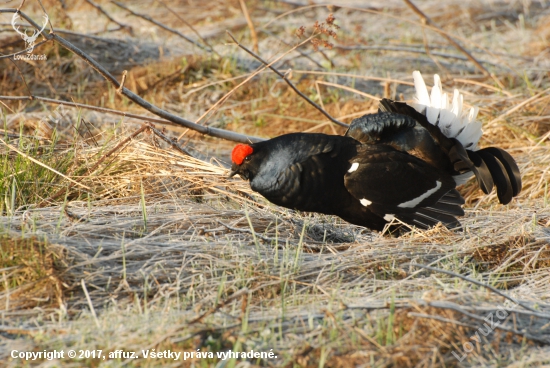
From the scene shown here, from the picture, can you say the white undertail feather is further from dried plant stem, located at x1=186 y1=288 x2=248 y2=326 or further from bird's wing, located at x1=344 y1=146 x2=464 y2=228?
dried plant stem, located at x1=186 y1=288 x2=248 y2=326

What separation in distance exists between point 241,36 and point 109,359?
6637 millimetres

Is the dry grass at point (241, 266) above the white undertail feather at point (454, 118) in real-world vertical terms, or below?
below

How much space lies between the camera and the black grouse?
3.68 meters

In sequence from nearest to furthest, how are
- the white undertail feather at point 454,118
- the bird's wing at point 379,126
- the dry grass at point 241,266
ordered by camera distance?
the dry grass at point 241,266 → the bird's wing at point 379,126 → the white undertail feather at point 454,118

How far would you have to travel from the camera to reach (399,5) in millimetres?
10328

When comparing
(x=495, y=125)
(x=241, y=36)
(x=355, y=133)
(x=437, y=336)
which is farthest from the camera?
(x=241, y=36)

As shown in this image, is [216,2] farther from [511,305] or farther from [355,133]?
[511,305]

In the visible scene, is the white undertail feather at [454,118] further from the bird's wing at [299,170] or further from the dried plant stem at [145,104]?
the dried plant stem at [145,104]

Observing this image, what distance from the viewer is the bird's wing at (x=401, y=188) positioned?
374cm

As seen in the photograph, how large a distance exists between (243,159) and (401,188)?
3.13 ft

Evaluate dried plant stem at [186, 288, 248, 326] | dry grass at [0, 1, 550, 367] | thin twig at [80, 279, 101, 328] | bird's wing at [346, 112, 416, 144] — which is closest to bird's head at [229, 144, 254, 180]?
dry grass at [0, 1, 550, 367]

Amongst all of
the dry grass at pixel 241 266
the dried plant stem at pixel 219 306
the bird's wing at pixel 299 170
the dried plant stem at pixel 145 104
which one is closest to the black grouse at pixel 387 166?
the bird's wing at pixel 299 170

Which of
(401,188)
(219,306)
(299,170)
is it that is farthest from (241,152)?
(219,306)

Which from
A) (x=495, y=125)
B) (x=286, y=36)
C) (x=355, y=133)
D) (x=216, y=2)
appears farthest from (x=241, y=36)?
(x=355, y=133)
